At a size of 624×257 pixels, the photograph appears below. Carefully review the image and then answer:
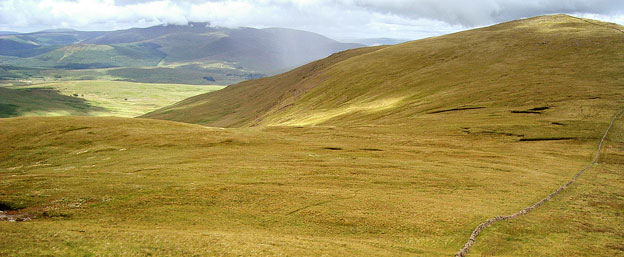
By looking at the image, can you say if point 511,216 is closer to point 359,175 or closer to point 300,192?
point 359,175

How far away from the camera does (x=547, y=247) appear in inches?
1368

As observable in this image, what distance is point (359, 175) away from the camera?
187 feet

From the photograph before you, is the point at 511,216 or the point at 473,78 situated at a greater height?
the point at 473,78

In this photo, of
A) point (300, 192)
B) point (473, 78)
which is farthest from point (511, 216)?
point (473, 78)

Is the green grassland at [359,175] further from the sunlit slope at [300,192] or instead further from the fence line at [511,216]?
the fence line at [511,216]

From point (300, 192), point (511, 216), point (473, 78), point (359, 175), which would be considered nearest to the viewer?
point (511, 216)

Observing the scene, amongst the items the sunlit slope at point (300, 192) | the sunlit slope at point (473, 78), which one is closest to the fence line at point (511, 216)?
the sunlit slope at point (300, 192)

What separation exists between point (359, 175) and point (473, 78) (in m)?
85.7

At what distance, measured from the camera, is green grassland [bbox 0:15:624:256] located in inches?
1329

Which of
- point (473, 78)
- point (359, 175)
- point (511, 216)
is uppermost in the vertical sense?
point (473, 78)

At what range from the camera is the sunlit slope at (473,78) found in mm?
103438

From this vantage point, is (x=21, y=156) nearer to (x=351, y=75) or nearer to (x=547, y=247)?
(x=547, y=247)

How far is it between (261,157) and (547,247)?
44634 mm

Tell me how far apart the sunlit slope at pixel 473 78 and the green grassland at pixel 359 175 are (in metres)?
1.06
